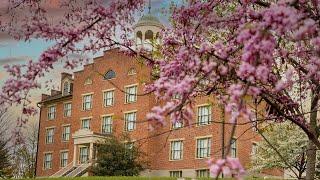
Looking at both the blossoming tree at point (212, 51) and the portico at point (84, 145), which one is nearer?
the blossoming tree at point (212, 51)

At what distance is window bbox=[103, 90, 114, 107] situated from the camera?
46.6m

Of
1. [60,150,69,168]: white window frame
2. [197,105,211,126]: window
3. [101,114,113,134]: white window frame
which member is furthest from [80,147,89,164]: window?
[197,105,211,126]: window

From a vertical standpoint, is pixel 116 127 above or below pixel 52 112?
below

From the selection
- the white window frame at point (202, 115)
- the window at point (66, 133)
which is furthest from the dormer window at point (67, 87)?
the white window frame at point (202, 115)

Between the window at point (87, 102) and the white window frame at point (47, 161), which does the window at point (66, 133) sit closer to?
the white window frame at point (47, 161)

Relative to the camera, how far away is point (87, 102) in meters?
48.8

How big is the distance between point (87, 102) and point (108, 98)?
106 inches

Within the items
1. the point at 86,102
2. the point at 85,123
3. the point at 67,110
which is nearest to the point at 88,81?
the point at 86,102

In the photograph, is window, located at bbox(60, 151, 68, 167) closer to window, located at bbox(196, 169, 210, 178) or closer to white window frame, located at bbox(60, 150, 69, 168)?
white window frame, located at bbox(60, 150, 69, 168)

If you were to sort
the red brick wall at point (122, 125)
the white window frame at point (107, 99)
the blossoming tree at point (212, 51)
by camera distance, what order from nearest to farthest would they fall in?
the blossoming tree at point (212, 51)
the red brick wall at point (122, 125)
the white window frame at point (107, 99)

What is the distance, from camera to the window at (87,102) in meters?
48.5

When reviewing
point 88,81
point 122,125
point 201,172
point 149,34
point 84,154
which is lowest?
point 201,172

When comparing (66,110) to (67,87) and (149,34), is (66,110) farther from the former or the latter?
(149,34)

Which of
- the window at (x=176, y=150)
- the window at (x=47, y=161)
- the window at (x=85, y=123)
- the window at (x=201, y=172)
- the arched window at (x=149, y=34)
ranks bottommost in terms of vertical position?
the window at (x=201, y=172)
